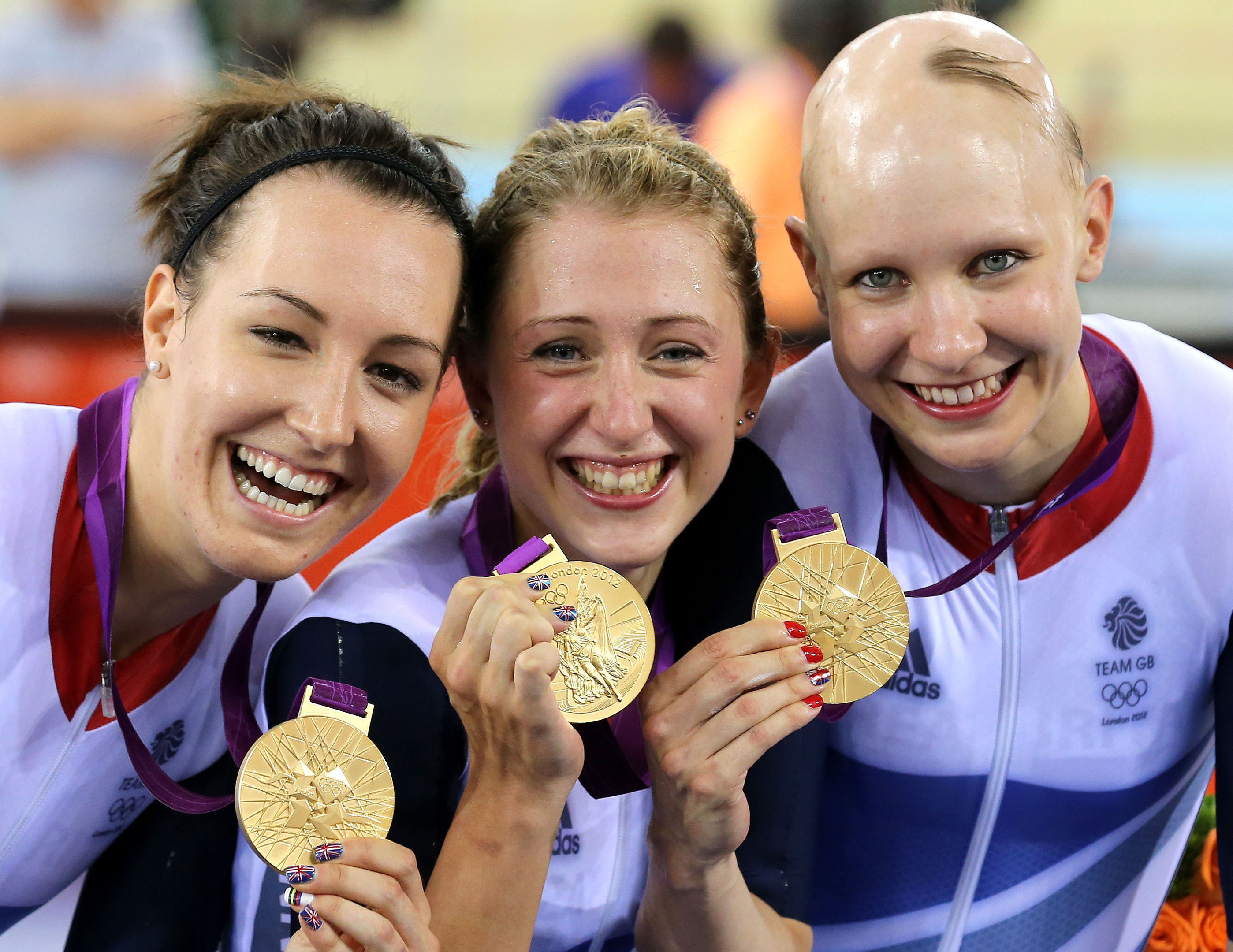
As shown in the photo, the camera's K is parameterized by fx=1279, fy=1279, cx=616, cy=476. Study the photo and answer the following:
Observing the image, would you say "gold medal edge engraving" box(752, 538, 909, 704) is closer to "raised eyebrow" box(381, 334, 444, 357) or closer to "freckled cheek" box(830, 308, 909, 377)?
"freckled cheek" box(830, 308, 909, 377)

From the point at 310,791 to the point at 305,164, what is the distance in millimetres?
913

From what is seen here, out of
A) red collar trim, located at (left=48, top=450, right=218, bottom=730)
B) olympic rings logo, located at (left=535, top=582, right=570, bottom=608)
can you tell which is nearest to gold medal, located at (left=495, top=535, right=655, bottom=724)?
olympic rings logo, located at (left=535, top=582, right=570, bottom=608)

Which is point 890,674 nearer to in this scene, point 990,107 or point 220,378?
point 990,107

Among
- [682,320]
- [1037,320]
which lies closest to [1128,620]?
[1037,320]

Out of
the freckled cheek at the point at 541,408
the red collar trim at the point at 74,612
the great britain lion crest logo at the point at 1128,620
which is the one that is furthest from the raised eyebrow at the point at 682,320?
the red collar trim at the point at 74,612

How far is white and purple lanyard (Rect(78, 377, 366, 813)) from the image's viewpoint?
6.23 feet

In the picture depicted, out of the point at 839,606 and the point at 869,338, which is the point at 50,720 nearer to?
the point at 839,606

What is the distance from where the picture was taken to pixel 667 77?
641cm

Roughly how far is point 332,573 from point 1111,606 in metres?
1.28

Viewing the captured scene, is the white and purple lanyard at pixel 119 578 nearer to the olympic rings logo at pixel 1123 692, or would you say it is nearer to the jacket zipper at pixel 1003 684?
the jacket zipper at pixel 1003 684

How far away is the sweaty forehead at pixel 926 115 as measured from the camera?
6.17 ft

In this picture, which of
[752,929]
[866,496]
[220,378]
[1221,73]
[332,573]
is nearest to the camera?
[220,378]

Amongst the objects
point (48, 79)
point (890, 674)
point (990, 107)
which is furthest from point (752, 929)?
point (48, 79)

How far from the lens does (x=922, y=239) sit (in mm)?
1871
